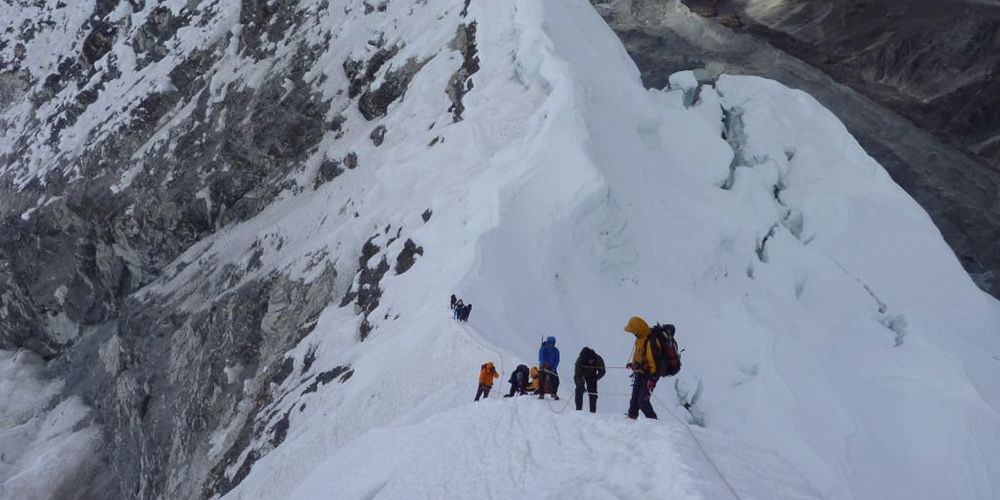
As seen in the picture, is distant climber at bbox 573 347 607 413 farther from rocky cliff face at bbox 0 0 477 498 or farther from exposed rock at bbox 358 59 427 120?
exposed rock at bbox 358 59 427 120

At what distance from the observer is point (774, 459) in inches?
314

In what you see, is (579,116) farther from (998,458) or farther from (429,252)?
(998,458)

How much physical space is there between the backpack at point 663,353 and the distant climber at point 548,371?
2.13m

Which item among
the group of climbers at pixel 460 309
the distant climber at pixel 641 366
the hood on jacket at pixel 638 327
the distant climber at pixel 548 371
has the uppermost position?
the hood on jacket at pixel 638 327

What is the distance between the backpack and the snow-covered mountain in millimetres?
790

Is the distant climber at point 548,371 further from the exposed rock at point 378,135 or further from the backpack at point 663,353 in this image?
the exposed rock at point 378,135

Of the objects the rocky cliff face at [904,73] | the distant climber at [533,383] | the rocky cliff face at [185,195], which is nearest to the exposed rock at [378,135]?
the rocky cliff face at [185,195]

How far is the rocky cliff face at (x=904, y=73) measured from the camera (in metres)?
25.0

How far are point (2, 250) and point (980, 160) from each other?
4711 cm

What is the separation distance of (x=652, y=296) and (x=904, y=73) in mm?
16305

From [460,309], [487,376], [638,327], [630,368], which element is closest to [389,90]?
[460,309]

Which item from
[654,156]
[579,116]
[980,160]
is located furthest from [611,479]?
[980,160]

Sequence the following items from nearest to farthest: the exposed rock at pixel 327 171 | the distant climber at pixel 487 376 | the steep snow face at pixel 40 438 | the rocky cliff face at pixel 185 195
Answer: the distant climber at pixel 487 376
the rocky cliff face at pixel 185 195
the exposed rock at pixel 327 171
the steep snow face at pixel 40 438

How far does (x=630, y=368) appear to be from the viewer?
8648 millimetres
